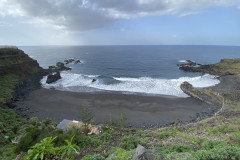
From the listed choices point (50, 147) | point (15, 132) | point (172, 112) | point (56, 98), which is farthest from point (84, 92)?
point (50, 147)

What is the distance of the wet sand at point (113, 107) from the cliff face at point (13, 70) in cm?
832

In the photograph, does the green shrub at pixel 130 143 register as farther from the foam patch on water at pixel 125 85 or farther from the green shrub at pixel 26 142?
the foam patch on water at pixel 125 85

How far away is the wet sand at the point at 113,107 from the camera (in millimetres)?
24717

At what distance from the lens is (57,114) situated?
26.1 metres

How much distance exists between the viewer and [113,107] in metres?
28.6

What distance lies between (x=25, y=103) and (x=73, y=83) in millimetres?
16559

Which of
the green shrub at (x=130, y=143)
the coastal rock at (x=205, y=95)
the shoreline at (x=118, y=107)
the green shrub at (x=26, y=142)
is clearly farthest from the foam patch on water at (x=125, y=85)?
the green shrub at (x=26, y=142)

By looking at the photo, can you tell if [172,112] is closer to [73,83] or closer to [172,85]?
[172,85]

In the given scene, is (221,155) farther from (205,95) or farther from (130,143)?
(205,95)

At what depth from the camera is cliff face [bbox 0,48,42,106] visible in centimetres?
3777

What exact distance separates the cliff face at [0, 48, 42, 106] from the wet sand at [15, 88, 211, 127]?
8320 millimetres

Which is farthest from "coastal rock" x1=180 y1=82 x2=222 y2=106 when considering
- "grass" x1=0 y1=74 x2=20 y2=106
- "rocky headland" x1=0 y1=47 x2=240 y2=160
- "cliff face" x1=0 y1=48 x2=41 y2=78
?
"cliff face" x1=0 y1=48 x2=41 y2=78

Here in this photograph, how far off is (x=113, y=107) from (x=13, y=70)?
42.1 m

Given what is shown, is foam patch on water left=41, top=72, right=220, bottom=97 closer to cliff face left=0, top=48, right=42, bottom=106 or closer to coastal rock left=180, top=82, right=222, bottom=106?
coastal rock left=180, top=82, right=222, bottom=106
